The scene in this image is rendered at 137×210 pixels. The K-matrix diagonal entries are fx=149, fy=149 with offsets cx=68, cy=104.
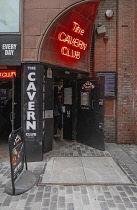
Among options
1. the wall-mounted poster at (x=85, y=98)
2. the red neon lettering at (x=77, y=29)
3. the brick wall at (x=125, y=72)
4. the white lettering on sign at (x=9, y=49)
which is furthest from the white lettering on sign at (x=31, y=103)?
the brick wall at (x=125, y=72)

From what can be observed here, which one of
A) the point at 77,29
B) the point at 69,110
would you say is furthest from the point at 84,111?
the point at 77,29

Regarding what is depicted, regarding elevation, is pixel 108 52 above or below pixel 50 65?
above

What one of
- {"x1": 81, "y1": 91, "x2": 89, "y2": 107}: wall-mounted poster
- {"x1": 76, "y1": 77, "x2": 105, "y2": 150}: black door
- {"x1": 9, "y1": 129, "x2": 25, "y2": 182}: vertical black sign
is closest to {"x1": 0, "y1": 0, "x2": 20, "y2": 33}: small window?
{"x1": 76, "y1": 77, "x2": 105, "y2": 150}: black door

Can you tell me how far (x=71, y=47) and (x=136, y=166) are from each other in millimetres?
4570

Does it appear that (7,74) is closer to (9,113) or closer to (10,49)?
(10,49)

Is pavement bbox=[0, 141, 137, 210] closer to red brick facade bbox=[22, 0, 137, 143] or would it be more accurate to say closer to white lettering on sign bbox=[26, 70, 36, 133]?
white lettering on sign bbox=[26, 70, 36, 133]

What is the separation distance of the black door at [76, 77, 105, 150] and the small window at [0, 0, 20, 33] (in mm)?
3190

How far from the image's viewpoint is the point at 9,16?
197 inches

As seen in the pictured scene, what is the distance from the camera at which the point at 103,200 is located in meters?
2.96

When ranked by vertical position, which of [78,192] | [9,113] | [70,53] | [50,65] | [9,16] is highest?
[9,16]

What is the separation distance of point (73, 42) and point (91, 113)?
9.18 feet

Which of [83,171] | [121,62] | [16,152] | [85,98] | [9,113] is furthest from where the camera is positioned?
[9,113]

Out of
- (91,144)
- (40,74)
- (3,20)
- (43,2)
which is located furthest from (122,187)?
(3,20)

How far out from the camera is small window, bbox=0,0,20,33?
4922 millimetres
